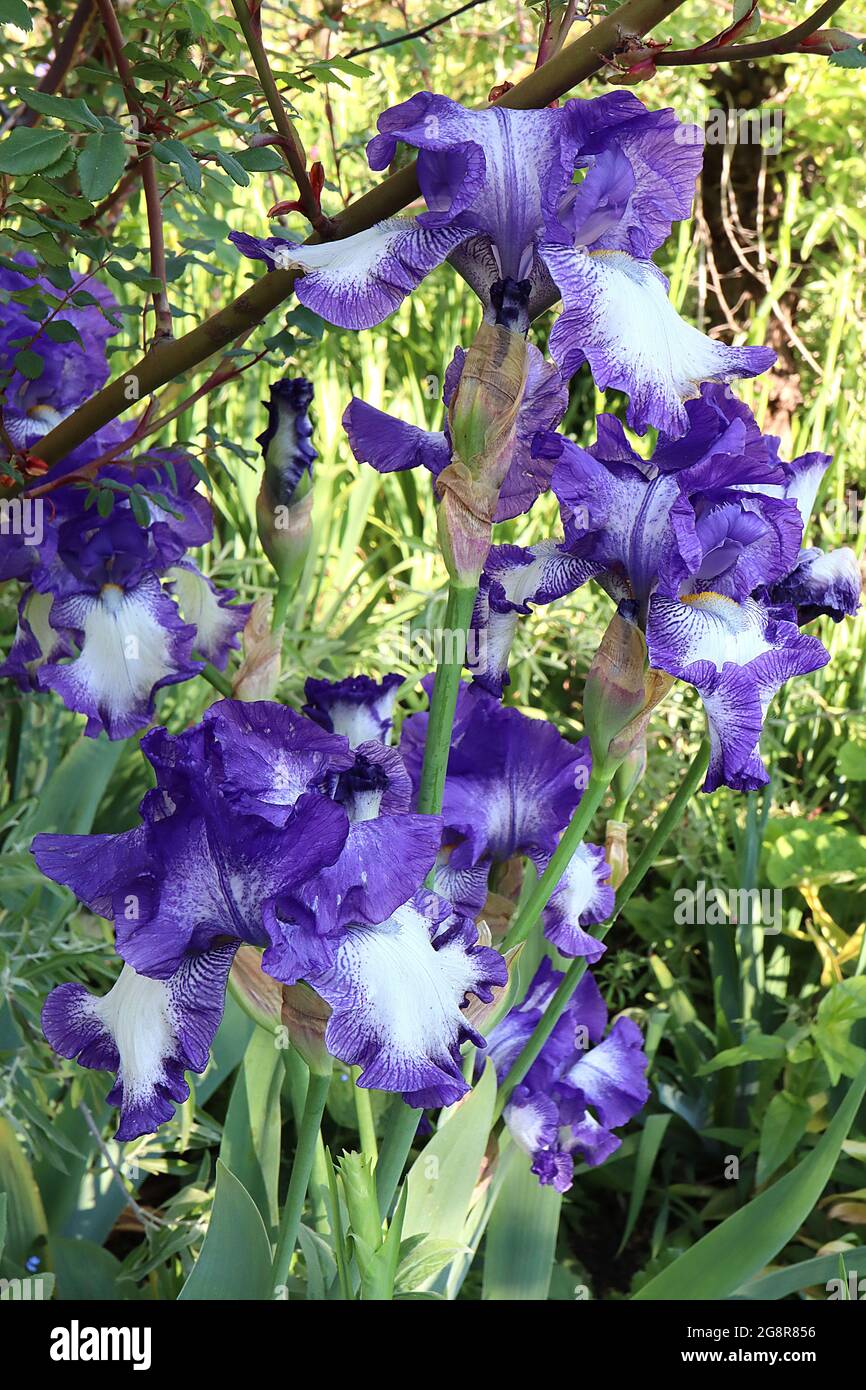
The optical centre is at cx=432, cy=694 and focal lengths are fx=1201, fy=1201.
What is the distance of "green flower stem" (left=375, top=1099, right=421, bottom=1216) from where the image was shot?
0.82 m

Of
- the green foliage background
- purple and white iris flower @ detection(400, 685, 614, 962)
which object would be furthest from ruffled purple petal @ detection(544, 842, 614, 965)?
the green foliage background

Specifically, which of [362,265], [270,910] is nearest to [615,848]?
[270,910]

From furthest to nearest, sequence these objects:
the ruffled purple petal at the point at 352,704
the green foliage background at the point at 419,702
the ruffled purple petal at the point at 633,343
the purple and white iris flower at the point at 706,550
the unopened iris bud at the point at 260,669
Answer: the green foliage background at the point at 419,702 < the unopened iris bud at the point at 260,669 < the ruffled purple petal at the point at 352,704 < the purple and white iris flower at the point at 706,550 < the ruffled purple petal at the point at 633,343

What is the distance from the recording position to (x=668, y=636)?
2.49 feet

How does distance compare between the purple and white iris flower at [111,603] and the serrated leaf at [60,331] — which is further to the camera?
the purple and white iris flower at [111,603]

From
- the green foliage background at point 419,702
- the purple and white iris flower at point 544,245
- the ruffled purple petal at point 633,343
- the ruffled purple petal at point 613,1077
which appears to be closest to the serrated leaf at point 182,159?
the green foliage background at point 419,702

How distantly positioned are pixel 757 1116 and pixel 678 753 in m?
0.80

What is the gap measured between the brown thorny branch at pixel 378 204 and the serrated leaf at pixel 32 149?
0.46 ft

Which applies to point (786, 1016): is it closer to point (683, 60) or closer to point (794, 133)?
point (683, 60)

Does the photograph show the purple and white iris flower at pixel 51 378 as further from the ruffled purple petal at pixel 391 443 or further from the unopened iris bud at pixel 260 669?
the ruffled purple petal at pixel 391 443

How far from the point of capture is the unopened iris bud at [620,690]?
0.79m

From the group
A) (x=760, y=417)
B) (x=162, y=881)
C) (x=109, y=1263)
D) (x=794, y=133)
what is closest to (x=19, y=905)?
(x=109, y=1263)

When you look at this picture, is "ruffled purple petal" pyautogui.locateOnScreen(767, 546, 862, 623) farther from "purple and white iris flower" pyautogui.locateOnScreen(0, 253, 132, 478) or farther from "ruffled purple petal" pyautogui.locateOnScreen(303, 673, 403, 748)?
"purple and white iris flower" pyautogui.locateOnScreen(0, 253, 132, 478)

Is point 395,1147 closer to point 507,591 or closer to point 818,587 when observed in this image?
point 507,591
